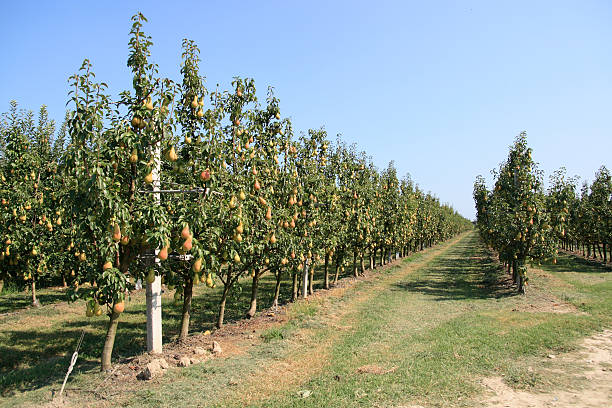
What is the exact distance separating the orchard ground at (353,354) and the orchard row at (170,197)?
1.32m

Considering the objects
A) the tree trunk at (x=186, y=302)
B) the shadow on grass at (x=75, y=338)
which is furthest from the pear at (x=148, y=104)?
the shadow on grass at (x=75, y=338)

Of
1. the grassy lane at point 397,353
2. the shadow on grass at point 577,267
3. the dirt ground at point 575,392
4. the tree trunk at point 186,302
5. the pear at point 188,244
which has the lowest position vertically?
the dirt ground at point 575,392

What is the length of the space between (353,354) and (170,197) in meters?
5.14

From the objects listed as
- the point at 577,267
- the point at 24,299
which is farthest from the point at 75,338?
the point at 577,267

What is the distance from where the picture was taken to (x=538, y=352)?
8805mm

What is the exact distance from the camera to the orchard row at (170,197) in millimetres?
6629

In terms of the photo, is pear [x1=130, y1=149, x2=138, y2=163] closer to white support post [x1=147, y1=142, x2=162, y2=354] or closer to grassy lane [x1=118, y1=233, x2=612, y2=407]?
white support post [x1=147, y1=142, x2=162, y2=354]

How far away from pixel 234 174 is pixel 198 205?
7.17 feet

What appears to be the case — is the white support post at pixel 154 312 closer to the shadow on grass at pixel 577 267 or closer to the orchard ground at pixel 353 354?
the orchard ground at pixel 353 354

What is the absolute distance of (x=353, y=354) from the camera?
873 cm

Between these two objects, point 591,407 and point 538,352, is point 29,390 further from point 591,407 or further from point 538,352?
point 538,352

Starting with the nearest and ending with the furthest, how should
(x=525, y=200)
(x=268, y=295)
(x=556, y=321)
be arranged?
(x=556, y=321) → (x=525, y=200) → (x=268, y=295)

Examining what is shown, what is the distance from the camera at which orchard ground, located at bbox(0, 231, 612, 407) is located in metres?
6.54

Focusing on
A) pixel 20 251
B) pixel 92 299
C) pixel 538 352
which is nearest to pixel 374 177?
pixel 538 352
